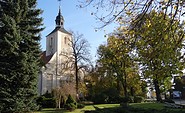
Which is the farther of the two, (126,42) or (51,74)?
(51,74)

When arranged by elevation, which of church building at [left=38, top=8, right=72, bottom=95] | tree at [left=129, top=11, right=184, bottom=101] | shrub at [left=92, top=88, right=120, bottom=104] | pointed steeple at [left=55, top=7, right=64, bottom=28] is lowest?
shrub at [left=92, top=88, right=120, bottom=104]

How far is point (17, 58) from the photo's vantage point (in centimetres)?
2130

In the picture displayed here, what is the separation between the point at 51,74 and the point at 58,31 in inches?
424

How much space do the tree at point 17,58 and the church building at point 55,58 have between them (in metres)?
19.3

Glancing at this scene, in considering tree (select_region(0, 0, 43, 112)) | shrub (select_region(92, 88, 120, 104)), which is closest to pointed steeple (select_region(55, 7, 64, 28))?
shrub (select_region(92, 88, 120, 104))

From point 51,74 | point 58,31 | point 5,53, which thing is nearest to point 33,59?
point 5,53

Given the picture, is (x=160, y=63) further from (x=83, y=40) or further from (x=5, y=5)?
(x=83, y=40)

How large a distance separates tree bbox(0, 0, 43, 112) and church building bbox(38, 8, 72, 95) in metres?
19.3

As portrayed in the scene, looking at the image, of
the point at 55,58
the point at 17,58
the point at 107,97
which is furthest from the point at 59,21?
the point at 17,58

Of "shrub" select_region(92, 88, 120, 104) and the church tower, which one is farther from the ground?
the church tower

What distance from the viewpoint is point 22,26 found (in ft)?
74.9

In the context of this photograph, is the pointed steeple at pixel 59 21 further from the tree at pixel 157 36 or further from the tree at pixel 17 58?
the tree at pixel 157 36

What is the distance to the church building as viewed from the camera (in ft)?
149

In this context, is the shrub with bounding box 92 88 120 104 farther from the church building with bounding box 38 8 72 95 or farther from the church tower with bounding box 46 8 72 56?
the church tower with bounding box 46 8 72 56
